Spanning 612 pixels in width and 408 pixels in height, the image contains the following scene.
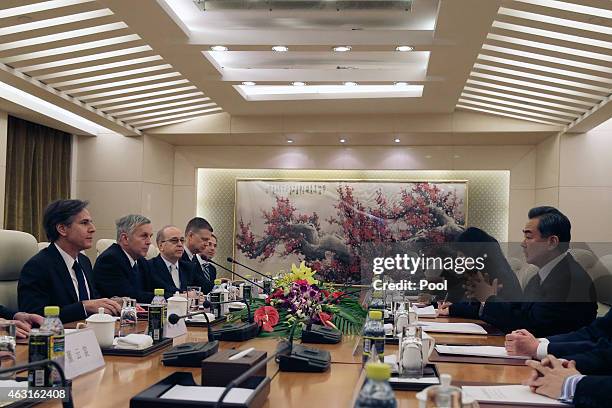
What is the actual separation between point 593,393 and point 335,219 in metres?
7.79

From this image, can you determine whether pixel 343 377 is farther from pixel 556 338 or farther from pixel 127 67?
pixel 127 67

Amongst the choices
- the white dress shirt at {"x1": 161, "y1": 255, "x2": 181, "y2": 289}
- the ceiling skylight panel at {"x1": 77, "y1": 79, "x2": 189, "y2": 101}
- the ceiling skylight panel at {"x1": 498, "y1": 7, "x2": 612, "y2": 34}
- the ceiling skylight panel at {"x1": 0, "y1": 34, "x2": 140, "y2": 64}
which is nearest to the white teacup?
the white dress shirt at {"x1": 161, "y1": 255, "x2": 181, "y2": 289}

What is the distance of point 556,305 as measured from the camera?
11.7 feet

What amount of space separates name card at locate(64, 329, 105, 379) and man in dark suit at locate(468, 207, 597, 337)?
231cm

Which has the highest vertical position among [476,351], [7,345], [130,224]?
[130,224]

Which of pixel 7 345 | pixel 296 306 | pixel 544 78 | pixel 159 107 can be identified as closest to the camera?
pixel 7 345

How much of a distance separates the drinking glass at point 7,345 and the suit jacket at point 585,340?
6.86 feet

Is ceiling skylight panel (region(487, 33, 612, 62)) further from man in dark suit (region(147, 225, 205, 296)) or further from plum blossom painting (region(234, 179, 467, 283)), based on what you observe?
plum blossom painting (region(234, 179, 467, 283))

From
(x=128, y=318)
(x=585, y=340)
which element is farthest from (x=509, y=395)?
(x=128, y=318)

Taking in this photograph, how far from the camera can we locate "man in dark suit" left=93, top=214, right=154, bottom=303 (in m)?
4.64

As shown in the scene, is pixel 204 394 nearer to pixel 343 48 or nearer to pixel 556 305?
pixel 556 305

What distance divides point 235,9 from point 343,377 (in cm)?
389

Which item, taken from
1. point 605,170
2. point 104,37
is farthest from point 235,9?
point 605,170

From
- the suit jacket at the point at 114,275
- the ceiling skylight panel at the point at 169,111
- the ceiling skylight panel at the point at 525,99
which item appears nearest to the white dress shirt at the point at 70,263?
the suit jacket at the point at 114,275
